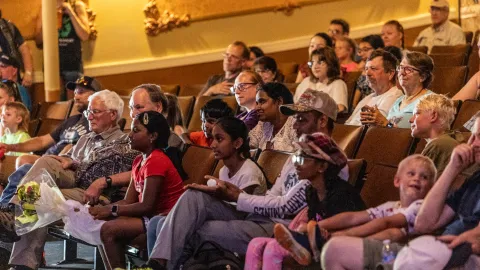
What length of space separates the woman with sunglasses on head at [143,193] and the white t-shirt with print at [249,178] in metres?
0.34

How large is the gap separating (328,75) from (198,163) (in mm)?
2009

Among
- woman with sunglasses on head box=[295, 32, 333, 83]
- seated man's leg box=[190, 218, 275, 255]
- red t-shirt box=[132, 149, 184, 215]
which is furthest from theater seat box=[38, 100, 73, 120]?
seated man's leg box=[190, 218, 275, 255]

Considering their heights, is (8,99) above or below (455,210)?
below

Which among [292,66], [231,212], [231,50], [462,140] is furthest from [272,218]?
[292,66]

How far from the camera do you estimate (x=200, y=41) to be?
10852 millimetres

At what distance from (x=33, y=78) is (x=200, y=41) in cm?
169

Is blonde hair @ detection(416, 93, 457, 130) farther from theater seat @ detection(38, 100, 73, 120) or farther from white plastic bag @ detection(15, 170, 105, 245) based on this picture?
theater seat @ detection(38, 100, 73, 120)

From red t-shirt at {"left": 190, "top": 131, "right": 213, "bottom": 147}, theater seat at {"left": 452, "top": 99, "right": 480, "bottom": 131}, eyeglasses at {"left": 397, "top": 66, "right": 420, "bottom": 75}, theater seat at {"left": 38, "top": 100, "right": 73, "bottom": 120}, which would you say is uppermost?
eyeglasses at {"left": 397, "top": 66, "right": 420, "bottom": 75}

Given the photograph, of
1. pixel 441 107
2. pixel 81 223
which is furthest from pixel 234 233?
pixel 441 107

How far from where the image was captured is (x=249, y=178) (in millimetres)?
5043

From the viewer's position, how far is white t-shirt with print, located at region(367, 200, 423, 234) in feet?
13.5

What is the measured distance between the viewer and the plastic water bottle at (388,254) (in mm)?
3959

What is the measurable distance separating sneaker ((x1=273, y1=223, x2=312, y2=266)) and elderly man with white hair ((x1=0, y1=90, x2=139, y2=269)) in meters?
1.77

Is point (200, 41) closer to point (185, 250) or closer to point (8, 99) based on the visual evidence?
point (8, 99)
